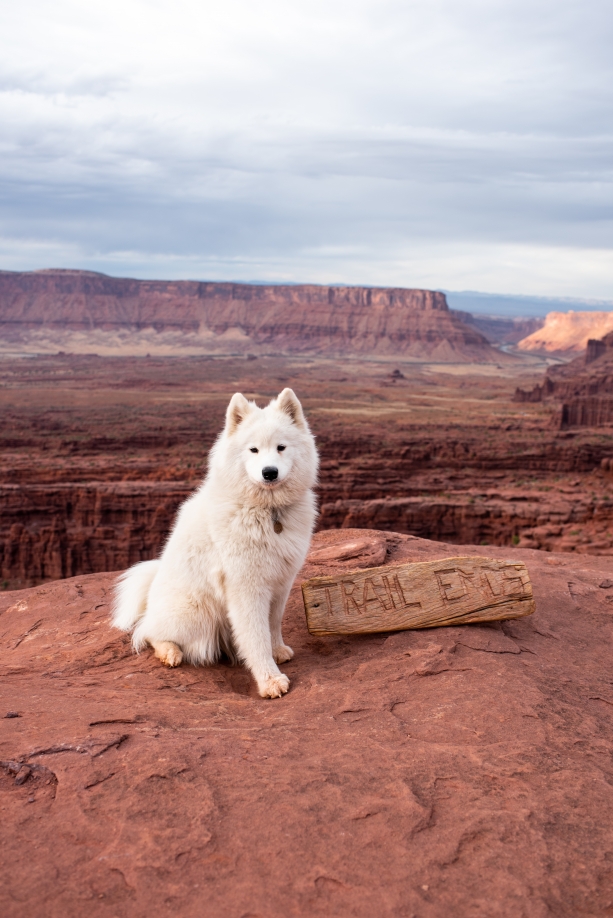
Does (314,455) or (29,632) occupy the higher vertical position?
(314,455)

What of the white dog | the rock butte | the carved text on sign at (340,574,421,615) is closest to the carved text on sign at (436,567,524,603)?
the carved text on sign at (340,574,421,615)

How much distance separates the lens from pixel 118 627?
6.56 m

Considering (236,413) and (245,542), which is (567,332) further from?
(245,542)

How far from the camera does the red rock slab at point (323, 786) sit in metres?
2.79

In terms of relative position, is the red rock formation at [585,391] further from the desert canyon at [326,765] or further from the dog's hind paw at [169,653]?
the dog's hind paw at [169,653]

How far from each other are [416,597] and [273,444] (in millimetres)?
2071

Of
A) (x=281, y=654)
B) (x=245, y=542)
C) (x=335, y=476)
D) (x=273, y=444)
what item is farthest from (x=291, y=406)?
(x=335, y=476)

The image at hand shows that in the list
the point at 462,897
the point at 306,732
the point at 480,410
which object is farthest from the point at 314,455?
the point at 480,410

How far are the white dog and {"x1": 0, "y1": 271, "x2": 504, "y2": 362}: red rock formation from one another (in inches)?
5881

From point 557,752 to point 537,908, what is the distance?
1.36 m

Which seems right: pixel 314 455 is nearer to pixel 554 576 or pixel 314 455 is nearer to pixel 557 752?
pixel 557 752

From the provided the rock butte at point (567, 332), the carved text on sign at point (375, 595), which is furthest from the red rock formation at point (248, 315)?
the carved text on sign at point (375, 595)

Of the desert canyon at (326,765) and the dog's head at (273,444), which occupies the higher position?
the dog's head at (273,444)

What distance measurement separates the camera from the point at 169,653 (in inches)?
226
